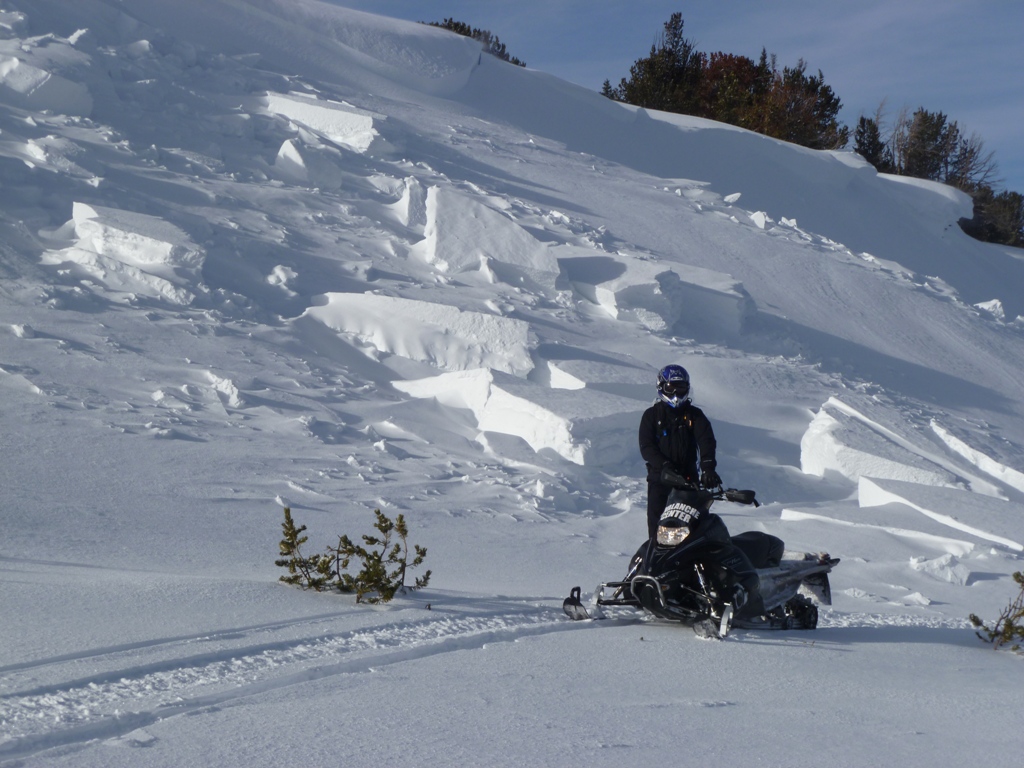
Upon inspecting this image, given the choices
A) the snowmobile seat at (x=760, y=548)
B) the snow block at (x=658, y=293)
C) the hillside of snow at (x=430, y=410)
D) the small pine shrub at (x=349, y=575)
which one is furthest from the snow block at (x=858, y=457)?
the small pine shrub at (x=349, y=575)

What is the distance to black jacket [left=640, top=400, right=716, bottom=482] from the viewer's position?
625cm

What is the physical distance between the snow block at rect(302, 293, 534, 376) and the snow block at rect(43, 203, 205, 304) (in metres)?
1.74

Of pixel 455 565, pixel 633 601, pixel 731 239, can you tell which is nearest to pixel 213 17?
pixel 731 239

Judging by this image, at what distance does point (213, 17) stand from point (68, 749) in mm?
22183

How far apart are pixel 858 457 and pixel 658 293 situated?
A: 176 inches

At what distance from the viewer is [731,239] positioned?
20.5 m

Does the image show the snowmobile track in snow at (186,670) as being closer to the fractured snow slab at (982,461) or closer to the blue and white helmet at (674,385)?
the blue and white helmet at (674,385)

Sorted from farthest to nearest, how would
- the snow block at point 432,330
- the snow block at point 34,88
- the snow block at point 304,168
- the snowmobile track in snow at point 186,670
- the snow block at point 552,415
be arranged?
1. the snow block at point 304,168
2. the snow block at point 34,88
3. the snow block at point 432,330
4. the snow block at point 552,415
5. the snowmobile track in snow at point 186,670

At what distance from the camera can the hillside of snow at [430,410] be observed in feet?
13.2

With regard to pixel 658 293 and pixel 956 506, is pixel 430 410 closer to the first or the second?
pixel 658 293

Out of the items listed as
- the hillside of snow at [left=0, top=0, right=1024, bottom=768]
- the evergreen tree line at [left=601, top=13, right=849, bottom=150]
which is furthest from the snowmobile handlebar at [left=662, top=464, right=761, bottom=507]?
the evergreen tree line at [left=601, top=13, right=849, bottom=150]

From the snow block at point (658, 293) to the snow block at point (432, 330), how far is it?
8.69 ft

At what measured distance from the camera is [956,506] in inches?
403

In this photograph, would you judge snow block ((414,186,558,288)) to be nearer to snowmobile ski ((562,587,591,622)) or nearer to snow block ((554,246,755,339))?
snow block ((554,246,755,339))
